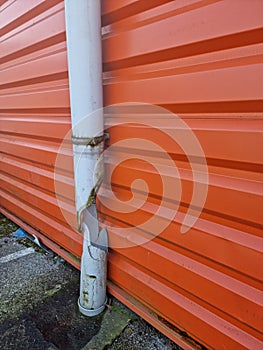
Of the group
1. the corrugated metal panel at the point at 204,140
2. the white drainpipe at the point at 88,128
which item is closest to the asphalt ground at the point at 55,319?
the white drainpipe at the point at 88,128

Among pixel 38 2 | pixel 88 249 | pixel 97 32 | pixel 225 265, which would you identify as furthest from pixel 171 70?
pixel 38 2

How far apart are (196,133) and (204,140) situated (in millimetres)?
51

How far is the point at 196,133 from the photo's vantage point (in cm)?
119

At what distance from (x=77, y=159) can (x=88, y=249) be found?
2.02 ft

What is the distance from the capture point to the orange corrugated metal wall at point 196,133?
103 cm

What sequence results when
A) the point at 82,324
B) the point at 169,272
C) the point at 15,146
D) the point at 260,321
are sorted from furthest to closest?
the point at 15,146 → the point at 82,324 → the point at 169,272 → the point at 260,321

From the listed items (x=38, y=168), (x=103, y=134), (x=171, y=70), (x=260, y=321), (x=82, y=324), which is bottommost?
(x=82, y=324)

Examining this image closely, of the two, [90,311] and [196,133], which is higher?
[196,133]

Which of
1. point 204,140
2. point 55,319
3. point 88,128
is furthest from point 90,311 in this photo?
point 204,140

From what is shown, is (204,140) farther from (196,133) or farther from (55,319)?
(55,319)

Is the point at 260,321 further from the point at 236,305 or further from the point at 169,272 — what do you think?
the point at 169,272

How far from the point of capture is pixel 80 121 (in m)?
1.51

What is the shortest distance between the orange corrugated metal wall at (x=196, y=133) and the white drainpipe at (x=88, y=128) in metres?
0.10

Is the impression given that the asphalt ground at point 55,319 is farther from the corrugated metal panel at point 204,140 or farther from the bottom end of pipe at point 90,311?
the corrugated metal panel at point 204,140
